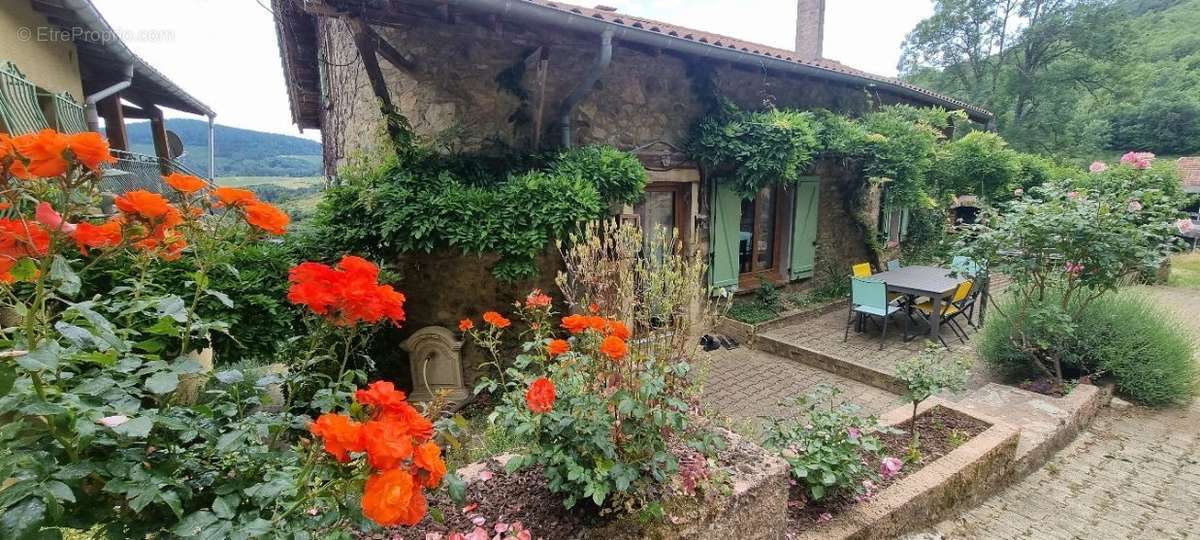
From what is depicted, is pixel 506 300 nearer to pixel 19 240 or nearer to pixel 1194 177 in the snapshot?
pixel 19 240

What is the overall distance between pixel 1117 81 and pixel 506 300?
2474 centimetres

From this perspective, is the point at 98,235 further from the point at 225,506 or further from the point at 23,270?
the point at 225,506

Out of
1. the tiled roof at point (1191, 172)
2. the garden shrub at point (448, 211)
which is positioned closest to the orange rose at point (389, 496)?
the garden shrub at point (448, 211)

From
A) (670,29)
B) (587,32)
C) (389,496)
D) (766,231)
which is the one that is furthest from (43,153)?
(766,231)

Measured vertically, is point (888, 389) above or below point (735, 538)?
below

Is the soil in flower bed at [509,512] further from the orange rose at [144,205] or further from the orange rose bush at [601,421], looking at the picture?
the orange rose at [144,205]

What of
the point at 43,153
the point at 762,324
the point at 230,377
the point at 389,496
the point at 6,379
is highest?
the point at 43,153

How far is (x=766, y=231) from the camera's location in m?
7.08

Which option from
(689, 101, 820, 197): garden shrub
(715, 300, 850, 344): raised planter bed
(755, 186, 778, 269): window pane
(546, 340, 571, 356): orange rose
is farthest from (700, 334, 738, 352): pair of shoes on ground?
(546, 340, 571, 356): orange rose

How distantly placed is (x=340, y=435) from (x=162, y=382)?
0.43 metres

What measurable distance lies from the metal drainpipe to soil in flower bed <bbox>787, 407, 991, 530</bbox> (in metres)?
3.41

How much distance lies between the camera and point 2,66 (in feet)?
10.6

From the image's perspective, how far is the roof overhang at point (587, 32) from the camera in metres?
3.48

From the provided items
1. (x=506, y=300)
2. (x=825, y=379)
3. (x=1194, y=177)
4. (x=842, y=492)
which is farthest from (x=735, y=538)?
(x=1194, y=177)
